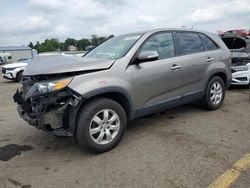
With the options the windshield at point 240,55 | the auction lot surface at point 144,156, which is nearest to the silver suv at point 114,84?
the auction lot surface at point 144,156

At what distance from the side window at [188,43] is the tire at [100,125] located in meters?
1.81

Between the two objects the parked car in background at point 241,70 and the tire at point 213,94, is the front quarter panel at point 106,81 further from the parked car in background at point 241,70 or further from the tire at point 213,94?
the parked car in background at point 241,70

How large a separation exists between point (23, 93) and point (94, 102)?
1222 mm

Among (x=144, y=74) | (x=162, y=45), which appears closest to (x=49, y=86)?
(x=144, y=74)

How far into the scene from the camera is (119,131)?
4180 millimetres

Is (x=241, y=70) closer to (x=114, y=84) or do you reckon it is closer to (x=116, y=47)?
(x=116, y=47)

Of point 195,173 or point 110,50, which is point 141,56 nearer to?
point 110,50

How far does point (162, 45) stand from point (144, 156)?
2.01m

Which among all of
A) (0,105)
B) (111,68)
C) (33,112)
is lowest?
(0,105)

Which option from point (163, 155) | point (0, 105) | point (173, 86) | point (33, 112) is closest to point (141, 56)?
point (173, 86)

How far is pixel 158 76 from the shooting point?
15.2 ft

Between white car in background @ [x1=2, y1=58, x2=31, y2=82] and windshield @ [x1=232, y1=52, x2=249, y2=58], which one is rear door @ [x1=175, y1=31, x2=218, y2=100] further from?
white car in background @ [x1=2, y1=58, x2=31, y2=82]

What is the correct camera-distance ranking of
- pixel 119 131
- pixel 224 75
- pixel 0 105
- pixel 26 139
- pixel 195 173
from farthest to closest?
pixel 0 105, pixel 224 75, pixel 26 139, pixel 119 131, pixel 195 173

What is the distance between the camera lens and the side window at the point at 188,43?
5.19m
